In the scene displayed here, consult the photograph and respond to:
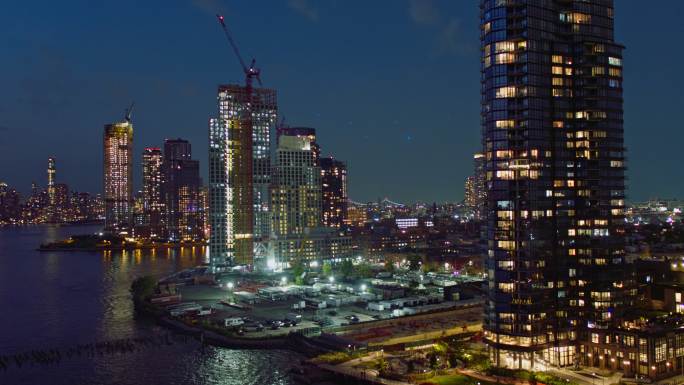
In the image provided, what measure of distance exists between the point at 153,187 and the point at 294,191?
104 meters

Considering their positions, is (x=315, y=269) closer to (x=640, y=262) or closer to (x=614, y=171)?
(x=640, y=262)

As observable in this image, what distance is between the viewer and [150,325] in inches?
1810

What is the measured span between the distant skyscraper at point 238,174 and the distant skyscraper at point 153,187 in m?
73.4

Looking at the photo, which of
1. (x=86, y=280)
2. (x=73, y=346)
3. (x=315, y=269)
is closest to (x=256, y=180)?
(x=315, y=269)

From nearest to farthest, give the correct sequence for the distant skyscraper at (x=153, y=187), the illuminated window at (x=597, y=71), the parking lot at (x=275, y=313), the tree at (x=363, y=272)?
1. the illuminated window at (x=597, y=71)
2. the parking lot at (x=275, y=313)
3. the tree at (x=363, y=272)
4. the distant skyscraper at (x=153, y=187)

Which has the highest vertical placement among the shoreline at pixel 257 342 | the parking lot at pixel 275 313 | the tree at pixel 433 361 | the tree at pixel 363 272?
the tree at pixel 363 272

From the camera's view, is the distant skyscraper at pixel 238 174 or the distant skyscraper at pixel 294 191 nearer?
the distant skyscraper at pixel 238 174

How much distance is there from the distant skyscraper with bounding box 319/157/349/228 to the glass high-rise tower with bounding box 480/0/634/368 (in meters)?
102

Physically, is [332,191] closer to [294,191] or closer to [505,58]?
[294,191]

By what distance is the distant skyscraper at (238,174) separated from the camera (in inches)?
3184

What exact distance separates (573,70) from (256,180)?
57.9 metres

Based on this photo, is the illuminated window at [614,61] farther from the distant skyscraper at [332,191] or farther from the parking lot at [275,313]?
the distant skyscraper at [332,191]

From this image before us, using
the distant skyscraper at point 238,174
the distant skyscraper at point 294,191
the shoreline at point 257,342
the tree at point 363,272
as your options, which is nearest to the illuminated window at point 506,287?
the shoreline at point 257,342

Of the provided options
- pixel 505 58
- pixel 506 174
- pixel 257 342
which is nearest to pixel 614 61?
pixel 505 58
